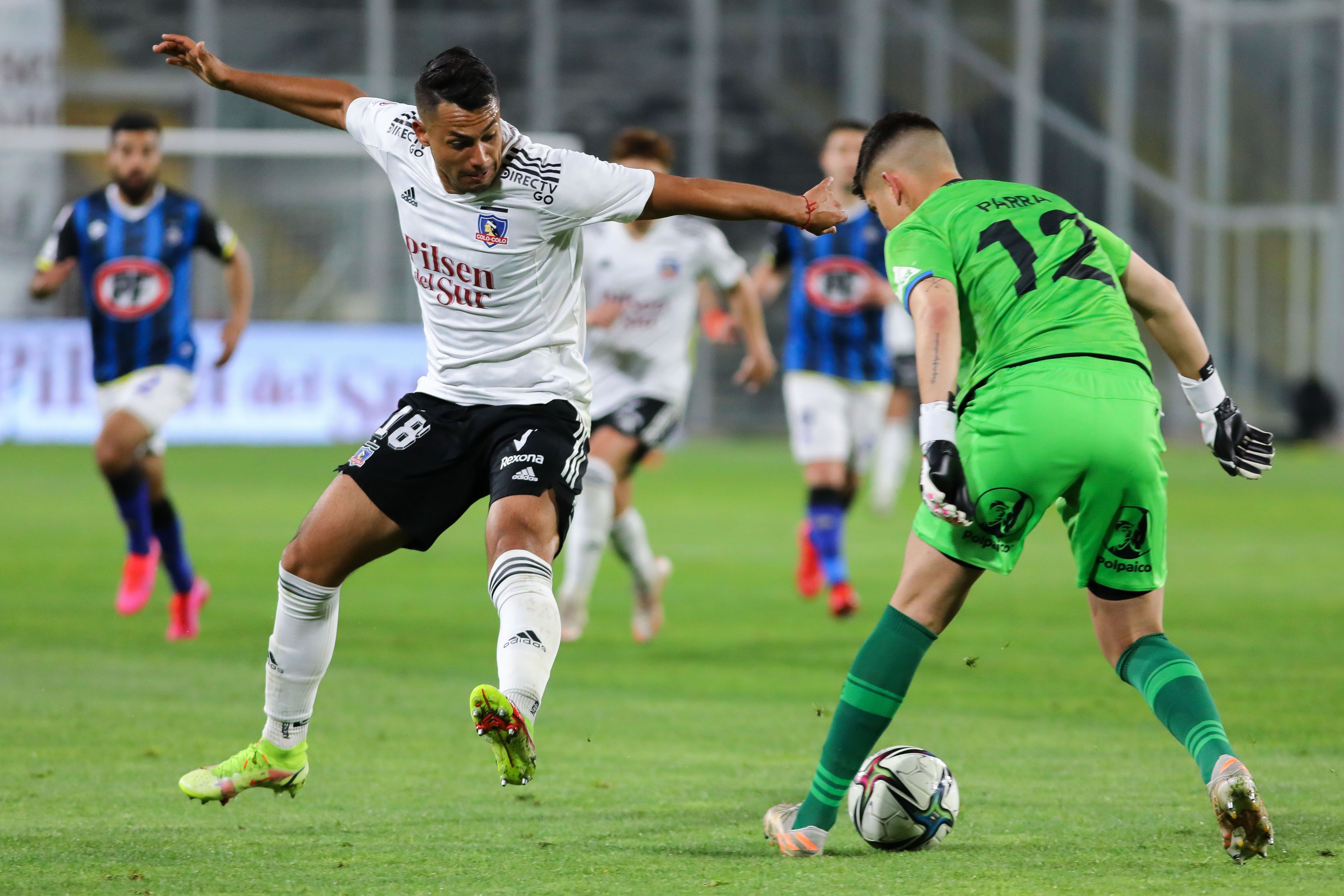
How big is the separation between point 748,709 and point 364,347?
54.9 ft

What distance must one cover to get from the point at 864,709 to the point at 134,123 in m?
6.06

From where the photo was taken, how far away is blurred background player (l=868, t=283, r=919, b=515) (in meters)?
16.2

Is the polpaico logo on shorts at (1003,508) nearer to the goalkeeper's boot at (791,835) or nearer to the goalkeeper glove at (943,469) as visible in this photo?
the goalkeeper glove at (943,469)

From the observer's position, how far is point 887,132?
478cm

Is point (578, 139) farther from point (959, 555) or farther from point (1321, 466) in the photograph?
point (959, 555)

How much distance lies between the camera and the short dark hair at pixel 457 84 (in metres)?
4.68

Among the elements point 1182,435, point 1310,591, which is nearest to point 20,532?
point 1310,591

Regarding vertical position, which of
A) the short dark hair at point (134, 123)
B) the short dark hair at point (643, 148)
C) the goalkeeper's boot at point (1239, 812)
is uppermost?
the short dark hair at point (134, 123)

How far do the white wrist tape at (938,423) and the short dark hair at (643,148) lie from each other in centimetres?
452

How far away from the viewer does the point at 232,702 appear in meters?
7.04

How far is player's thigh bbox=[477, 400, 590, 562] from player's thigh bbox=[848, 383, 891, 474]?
5950 millimetres

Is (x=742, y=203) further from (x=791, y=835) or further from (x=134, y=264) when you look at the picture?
(x=134, y=264)

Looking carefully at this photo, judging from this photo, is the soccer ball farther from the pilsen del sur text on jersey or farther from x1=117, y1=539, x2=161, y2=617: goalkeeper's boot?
x1=117, y1=539, x2=161, y2=617: goalkeeper's boot

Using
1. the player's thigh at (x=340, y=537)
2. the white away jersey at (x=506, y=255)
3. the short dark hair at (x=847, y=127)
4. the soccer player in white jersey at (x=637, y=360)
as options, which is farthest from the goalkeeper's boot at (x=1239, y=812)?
the short dark hair at (x=847, y=127)
